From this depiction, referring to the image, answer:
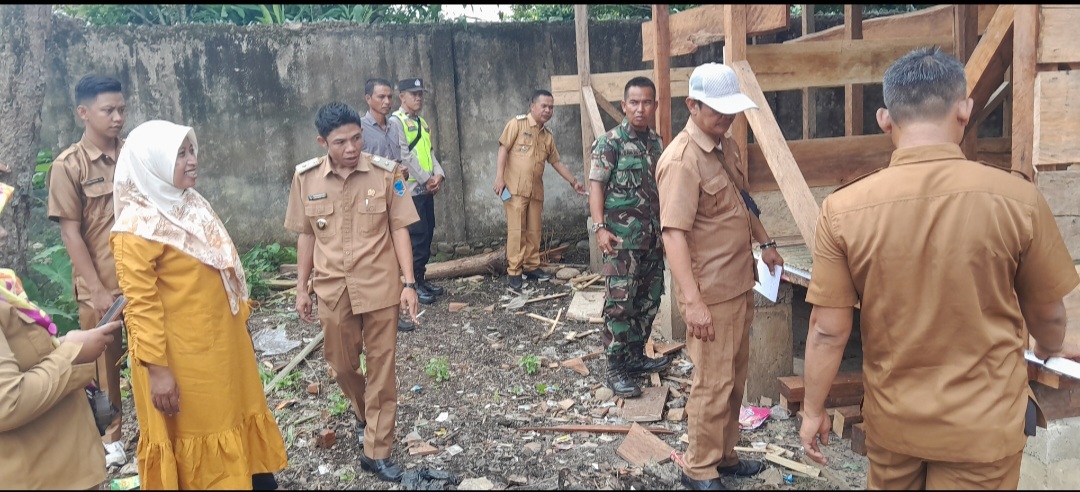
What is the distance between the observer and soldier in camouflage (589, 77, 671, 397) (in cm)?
493

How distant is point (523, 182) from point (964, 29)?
4.17m

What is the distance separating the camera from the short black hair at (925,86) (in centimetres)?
215

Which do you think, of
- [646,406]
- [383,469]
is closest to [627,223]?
[646,406]

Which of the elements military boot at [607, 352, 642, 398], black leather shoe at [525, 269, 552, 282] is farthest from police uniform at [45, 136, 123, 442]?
black leather shoe at [525, 269, 552, 282]

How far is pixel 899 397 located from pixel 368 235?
8.63 feet

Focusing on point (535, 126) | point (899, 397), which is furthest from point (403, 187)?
point (535, 126)

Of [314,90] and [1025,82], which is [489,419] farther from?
[314,90]

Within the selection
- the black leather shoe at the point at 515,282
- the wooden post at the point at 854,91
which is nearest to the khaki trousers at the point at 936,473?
the wooden post at the point at 854,91

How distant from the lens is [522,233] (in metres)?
7.98

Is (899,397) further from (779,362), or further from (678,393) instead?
(678,393)

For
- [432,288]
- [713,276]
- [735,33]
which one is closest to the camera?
[713,276]

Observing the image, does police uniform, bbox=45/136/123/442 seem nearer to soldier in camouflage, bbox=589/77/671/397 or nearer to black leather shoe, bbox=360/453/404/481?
black leather shoe, bbox=360/453/404/481

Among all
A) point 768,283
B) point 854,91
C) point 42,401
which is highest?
point 854,91

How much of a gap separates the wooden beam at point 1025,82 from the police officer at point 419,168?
5.07 metres
